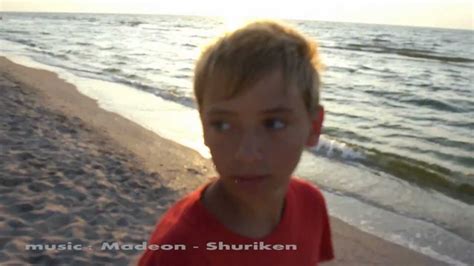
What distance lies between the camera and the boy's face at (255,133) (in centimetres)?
141

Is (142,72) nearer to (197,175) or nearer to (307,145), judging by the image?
(197,175)

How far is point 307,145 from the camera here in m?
Result: 1.63

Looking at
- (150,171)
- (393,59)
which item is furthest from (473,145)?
(393,59)

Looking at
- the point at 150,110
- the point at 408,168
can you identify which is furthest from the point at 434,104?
the point at 150,110

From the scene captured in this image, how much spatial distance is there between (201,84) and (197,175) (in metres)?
4.89

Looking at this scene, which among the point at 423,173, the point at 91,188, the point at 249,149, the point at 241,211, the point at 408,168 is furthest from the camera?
the point at 408,168

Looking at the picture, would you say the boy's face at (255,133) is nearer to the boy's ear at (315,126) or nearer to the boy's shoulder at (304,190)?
the boy's ear at (315,126)

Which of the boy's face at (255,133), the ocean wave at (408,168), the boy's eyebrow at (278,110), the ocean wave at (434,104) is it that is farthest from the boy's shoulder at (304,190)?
the ocean wave at (434,104)

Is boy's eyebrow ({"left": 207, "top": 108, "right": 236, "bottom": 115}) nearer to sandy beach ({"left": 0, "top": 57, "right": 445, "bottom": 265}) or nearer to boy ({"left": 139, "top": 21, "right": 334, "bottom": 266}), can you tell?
boy ({"left": 139, "top": 21, "right": 334, "bottom": 266})

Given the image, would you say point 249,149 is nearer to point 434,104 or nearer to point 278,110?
point 278,110

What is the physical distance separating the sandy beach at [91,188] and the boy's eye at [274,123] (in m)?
2.71

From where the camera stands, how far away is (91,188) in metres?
5.27

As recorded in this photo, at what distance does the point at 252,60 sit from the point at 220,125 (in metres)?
0.20

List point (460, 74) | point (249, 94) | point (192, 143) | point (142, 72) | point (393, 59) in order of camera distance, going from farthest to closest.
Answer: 1. point (393, 59)
2. point (460, 74)
3. point (142, 72)
4. point (192, 143)
5. point (249, 94)
